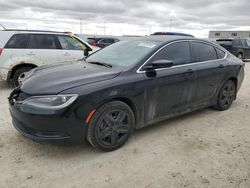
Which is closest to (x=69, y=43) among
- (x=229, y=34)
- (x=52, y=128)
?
(x=52, y=128)

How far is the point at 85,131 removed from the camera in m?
2.77

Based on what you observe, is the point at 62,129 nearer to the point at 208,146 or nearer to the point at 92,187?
the point at 92,187

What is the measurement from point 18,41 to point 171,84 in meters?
4.54

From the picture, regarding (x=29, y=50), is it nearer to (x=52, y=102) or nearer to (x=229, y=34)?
(x=52, y=102)

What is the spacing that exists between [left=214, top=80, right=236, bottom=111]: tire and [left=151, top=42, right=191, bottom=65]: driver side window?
122 cm

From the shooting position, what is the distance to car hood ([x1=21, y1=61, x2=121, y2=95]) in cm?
272

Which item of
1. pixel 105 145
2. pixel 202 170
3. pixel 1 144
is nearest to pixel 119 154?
pixel 105 145

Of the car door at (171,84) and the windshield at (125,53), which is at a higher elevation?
the windshield at (125,53)

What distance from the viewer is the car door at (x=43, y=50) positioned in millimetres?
6141

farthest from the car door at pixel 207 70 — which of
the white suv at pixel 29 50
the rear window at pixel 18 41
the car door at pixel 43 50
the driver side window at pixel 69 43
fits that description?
the rear window at pixel 18 41

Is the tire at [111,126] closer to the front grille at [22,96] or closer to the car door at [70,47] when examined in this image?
the front grille at [22,96]

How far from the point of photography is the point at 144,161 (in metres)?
2.84

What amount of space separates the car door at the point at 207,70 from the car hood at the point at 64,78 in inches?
64.3

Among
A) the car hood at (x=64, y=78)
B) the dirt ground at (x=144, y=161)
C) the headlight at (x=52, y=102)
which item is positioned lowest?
the dirt ground at (x=144, y=161)
